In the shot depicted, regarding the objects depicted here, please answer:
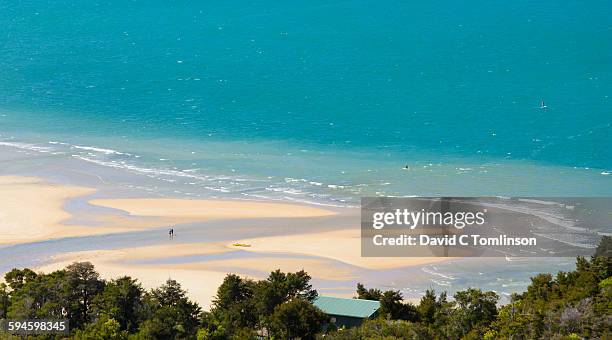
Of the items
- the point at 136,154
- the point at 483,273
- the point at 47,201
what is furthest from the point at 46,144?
the point at 483,273

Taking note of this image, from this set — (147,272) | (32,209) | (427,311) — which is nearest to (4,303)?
(147,272)

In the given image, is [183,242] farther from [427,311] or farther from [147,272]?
[427,311]

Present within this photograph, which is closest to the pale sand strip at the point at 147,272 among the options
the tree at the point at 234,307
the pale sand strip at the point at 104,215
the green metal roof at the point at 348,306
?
the pale sand strip at the point at 104,215

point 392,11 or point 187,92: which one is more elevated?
point 392,11

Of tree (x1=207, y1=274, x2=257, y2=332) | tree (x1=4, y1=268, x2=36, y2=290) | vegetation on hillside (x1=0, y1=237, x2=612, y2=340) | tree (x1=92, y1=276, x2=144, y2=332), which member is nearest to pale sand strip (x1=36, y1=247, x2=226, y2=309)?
tree (x1=207, y1=274, x2=257, y2=332)

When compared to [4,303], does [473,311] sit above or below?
below

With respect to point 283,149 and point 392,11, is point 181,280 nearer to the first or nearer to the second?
point 283,149
